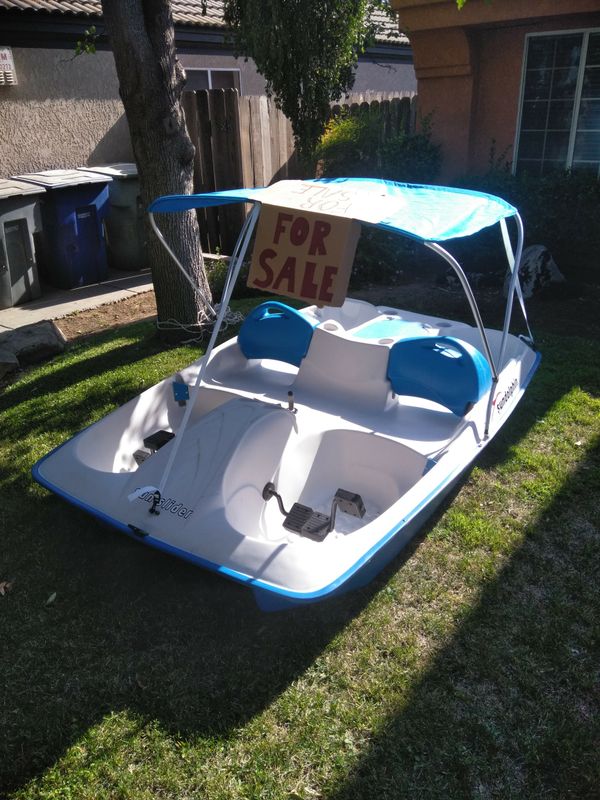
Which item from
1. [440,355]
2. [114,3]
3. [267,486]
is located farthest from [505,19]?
[267,486]

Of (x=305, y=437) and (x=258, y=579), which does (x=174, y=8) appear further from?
(x=258, y=579)

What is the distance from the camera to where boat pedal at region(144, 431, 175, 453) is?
14.4ft

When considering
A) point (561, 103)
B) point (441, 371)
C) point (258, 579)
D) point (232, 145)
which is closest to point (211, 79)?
point (232, 145)

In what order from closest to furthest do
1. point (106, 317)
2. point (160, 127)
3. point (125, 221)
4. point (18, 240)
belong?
point (160, 127)
point (106, 317)
point (18, 240)
point (125, 221)

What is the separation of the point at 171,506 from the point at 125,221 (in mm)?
7205

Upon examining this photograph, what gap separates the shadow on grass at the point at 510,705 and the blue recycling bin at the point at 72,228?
728 centimetres

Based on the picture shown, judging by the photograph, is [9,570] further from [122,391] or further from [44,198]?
[44,198]

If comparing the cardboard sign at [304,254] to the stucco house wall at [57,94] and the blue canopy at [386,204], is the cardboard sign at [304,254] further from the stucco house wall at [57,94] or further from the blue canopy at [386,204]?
the stucco house wall at [57,94]

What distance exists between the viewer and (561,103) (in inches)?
351

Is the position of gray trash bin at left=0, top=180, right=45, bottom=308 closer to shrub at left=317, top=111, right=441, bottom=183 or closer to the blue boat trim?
shrub at left=317, top=111, right=441, bottom=183

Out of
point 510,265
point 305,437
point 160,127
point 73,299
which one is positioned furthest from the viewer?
point 73,299

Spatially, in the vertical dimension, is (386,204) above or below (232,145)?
above

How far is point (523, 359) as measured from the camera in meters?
5.21

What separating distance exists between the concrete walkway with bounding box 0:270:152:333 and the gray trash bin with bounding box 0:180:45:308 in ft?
0.69
